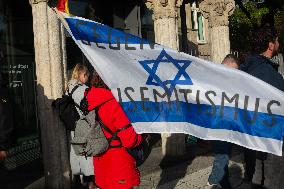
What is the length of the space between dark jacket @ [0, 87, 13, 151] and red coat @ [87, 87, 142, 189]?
72 centimetres

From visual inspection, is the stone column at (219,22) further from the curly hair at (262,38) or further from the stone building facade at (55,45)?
the curly hair at (262,38)

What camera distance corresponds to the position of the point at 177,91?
11.9 feet

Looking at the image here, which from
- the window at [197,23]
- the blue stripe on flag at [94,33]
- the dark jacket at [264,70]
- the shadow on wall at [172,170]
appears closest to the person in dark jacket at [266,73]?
the dark jacket at [264,70]

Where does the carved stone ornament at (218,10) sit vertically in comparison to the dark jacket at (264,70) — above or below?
above

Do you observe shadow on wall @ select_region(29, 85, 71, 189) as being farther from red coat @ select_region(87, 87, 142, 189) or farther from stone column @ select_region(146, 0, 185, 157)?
red coat @ select_region(87, 87, 142, 189)

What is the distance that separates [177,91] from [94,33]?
0.83 meters

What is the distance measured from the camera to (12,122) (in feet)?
12.9

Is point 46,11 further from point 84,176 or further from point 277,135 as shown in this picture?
point 277,135

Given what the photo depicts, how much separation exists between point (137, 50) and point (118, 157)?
933mm

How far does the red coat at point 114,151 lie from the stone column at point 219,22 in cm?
717

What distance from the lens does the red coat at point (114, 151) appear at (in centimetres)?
374

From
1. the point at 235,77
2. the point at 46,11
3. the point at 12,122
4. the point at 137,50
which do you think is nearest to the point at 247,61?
the point at 235,77

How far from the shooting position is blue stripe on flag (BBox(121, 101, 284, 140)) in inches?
138

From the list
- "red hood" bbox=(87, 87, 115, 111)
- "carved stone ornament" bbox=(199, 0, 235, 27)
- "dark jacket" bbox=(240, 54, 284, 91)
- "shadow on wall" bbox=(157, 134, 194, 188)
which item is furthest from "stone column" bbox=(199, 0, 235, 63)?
"red hood" bbox=(87, 87, 115, 111)
